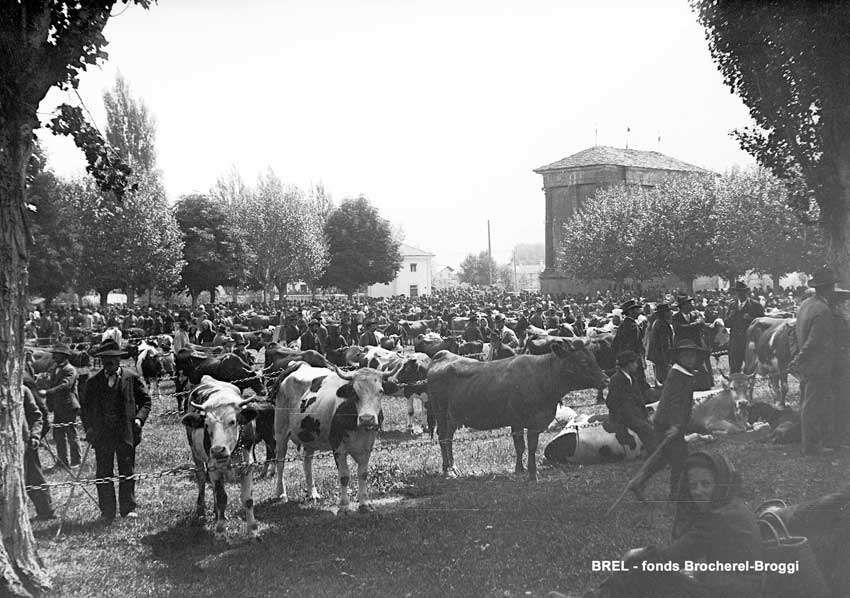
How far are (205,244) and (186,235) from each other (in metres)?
1.91

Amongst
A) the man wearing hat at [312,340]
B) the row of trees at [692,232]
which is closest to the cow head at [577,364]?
the man wearing hat at [312,340]

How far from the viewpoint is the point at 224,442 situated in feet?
26.1

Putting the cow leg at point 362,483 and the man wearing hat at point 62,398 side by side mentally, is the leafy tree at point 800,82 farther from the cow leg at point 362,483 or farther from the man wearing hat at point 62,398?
the man wearing hat at point 62,398

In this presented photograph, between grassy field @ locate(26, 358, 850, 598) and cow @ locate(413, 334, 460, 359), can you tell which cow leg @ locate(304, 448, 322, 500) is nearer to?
grassy field @ locate(26, 358, 850, 598)

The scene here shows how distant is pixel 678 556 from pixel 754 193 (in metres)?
36.5

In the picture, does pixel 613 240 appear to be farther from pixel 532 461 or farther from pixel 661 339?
pixel 532 461

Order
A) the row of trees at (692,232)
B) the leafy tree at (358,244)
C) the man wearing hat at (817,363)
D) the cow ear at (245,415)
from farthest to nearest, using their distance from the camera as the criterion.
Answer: the leafy tree at (358,244) < the row of trees at (692,232) < the man wearing hat at (817,363) < the cow ear at (245,415)

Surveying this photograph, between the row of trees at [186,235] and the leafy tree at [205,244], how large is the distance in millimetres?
77

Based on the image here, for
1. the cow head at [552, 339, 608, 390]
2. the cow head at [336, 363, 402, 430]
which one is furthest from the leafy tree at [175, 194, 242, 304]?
the cow head at [552, 339, 608, 390]

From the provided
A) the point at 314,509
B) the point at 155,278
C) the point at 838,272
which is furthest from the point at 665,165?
the point at 314,509

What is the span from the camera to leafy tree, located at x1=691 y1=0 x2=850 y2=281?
1129 cm

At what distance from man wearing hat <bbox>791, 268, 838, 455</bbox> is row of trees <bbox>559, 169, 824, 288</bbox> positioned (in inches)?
882

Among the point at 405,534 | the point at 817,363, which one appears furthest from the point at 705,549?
the point at 817,363

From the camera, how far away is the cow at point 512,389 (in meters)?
9.80
